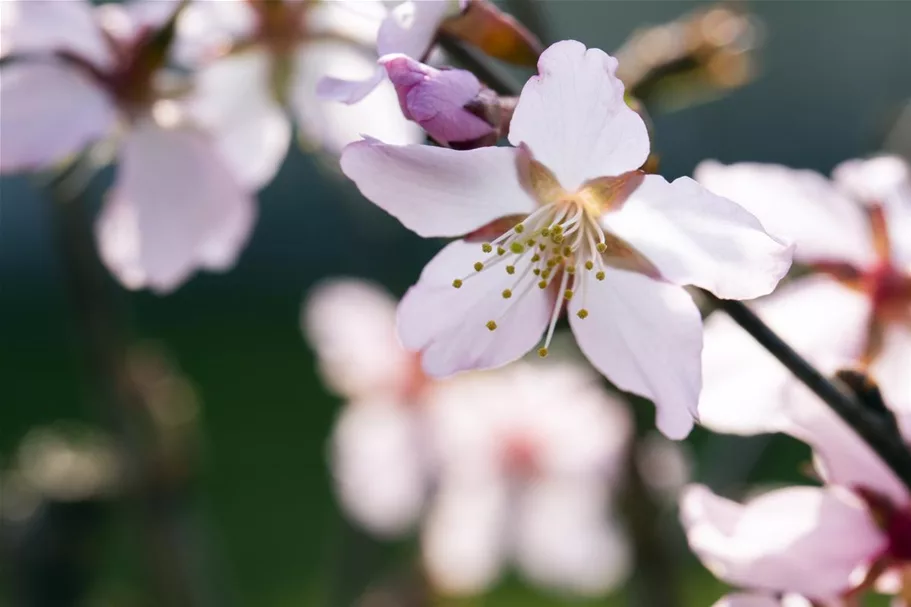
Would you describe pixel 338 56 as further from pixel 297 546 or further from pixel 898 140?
pixel 297 546

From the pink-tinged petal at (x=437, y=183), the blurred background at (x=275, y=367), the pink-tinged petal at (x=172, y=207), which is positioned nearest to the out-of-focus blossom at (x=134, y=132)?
the pink-tinged petal at (x=172, y=207)

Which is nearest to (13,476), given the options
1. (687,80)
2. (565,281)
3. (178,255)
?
(178,255)

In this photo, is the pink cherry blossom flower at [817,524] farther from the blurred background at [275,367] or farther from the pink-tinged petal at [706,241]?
the blurred background at [275,367]

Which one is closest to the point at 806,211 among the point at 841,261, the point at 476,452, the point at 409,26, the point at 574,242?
the point at 841,261

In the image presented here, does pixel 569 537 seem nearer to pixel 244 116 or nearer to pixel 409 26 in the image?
pixel 244 116

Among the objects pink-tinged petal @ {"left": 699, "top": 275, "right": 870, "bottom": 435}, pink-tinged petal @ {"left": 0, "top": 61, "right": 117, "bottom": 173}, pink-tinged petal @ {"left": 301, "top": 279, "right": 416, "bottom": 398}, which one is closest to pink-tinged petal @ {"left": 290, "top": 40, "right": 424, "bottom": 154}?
pink-tinged petal @ {"left": 0, "top": 61, "right": 117, "bottom": 173}

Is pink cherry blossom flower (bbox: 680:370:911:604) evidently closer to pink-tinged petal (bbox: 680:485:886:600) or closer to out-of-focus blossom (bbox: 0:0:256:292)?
pink-tinged petal (bbox: 680:485:886:600)
